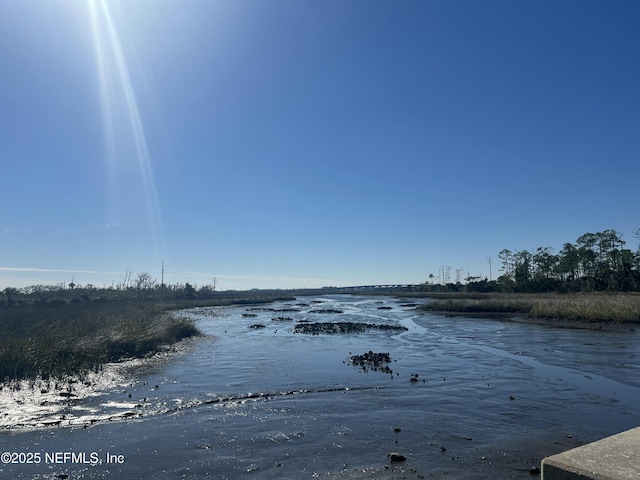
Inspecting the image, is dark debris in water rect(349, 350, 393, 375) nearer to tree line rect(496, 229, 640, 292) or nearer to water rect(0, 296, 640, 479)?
water rect(0, 296, 640, 479)

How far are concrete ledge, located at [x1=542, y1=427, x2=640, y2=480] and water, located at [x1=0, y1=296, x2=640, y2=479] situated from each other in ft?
15.0

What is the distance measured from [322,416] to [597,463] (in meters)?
8.88

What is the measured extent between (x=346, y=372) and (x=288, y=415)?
6581mm

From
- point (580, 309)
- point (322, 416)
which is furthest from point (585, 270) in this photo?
point (322, 416)

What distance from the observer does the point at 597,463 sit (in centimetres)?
335

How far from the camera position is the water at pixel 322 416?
810 centimetres

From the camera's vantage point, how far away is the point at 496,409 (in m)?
12.0

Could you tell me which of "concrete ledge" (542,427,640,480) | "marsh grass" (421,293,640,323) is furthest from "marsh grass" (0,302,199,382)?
"marsh grass" (421,293,640,323)

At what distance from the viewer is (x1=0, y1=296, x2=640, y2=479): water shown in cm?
810

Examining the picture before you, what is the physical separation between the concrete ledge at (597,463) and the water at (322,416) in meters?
4.58

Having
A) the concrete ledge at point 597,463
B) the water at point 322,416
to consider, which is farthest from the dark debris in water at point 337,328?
the concrete ledge at point 597,463

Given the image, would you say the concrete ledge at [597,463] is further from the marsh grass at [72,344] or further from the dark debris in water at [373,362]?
the marsh grass at [72,344]

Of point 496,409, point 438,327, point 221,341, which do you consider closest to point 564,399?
point 496,409

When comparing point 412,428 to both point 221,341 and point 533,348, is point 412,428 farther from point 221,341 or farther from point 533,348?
point 221,341
